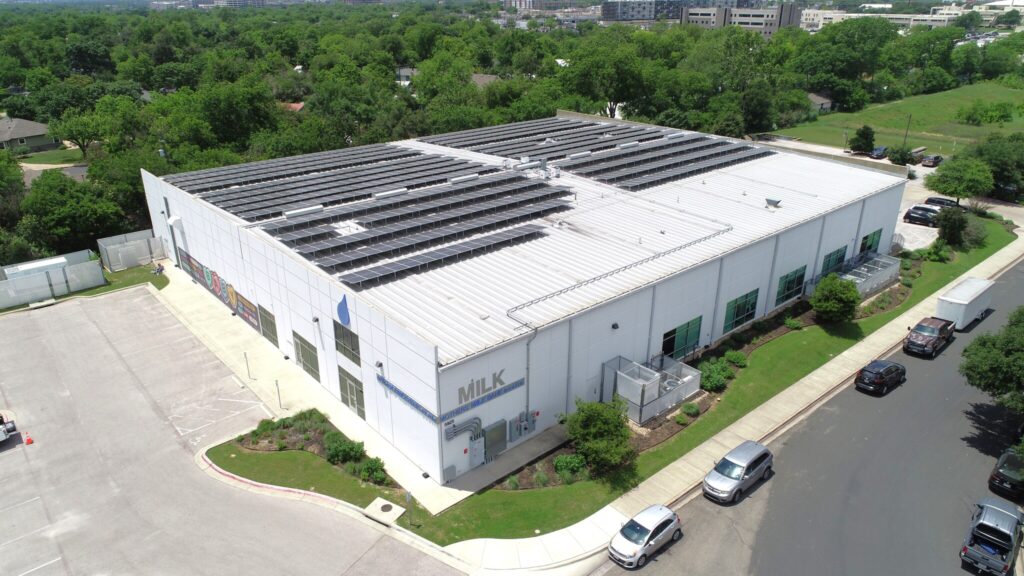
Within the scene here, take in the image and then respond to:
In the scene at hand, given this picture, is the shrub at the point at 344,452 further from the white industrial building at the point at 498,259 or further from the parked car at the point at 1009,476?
the parked car at the point at 1009,476

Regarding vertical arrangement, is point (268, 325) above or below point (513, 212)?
below

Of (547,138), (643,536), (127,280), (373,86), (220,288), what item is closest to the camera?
(643,536)

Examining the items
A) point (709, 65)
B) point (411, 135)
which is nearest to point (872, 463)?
point (411, 135)

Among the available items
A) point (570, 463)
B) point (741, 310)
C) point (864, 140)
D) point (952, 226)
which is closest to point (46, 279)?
point (570, 463)

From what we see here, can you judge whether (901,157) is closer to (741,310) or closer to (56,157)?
(741,310)

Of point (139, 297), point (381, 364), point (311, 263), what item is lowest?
point (139, 297)

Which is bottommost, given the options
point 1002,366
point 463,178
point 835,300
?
point 835,300

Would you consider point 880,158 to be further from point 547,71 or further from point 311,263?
point 311,263
